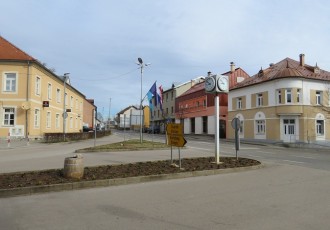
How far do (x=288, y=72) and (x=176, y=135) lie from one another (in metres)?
29.9

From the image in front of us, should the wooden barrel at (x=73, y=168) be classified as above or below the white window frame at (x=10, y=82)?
below

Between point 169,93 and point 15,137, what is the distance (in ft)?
177

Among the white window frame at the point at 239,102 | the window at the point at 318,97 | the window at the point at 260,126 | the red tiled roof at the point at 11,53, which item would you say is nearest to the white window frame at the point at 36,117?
the red tiled roof at the point at 11,53

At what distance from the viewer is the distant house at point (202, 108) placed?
53.6 meters

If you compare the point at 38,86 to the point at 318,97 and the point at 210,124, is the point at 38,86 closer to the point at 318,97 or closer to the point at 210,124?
the point at 210,124

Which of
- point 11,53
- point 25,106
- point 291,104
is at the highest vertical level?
point 11,53

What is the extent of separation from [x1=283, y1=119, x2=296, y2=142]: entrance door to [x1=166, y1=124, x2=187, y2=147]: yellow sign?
28958mm

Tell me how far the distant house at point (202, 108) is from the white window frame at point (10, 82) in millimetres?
29826

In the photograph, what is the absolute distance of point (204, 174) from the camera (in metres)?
12.4

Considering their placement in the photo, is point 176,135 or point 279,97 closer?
point 176,135

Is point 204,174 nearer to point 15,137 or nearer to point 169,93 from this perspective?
point 15,137

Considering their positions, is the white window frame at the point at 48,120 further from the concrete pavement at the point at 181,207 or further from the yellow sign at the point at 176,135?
the concrete pavement at the point at 181,207

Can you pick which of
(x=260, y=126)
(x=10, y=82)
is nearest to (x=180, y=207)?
(x=10, y=82)

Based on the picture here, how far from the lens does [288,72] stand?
3959 centimetres
